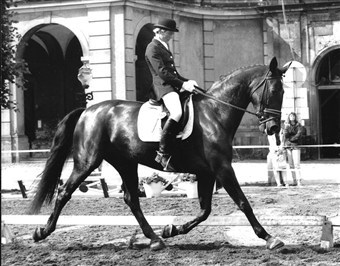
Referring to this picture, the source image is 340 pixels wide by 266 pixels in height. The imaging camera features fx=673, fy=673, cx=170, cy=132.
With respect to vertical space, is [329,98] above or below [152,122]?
above

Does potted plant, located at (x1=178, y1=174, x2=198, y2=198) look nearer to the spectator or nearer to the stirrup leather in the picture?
the spectator

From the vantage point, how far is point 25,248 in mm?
7781

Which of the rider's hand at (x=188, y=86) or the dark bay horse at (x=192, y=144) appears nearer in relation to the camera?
the dark bay horse at (x=192, y=144)

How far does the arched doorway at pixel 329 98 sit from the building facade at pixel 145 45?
4 cm

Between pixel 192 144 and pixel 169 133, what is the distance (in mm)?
291

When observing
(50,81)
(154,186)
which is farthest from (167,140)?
(50,81)

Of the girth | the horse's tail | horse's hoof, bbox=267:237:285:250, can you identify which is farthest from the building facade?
horse's hoof, bbox=267:237:285:250

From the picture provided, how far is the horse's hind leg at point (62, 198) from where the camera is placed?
7879mm

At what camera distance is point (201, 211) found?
768 centimetres

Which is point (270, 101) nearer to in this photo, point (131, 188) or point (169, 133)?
point (169, 133)

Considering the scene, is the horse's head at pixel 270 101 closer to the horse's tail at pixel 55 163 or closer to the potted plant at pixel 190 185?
the horse's tail at pixel 55 163

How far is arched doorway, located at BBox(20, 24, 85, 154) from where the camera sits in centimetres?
2833

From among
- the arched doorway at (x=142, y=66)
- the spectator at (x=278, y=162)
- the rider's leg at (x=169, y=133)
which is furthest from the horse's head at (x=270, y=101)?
the arched doorway at (x=142, y=66)

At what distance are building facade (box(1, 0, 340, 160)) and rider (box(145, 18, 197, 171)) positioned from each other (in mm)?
15505
